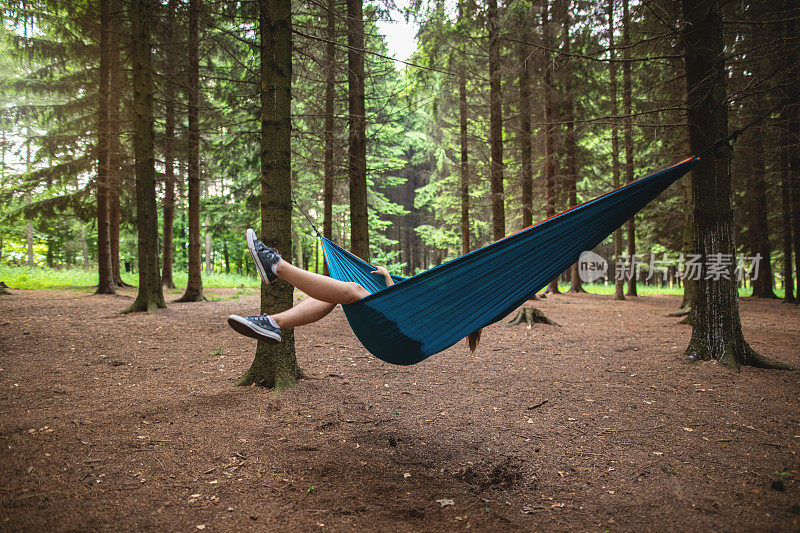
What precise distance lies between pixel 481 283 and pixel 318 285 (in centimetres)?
72

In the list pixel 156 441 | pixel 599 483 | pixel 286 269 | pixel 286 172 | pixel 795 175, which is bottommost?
pixel 599 483

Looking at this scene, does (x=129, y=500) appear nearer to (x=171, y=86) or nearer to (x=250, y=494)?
(x=250, y=494)

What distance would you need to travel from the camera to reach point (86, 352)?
3105mm

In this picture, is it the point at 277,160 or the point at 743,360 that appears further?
the point at 743,360

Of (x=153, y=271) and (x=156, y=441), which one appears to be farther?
(x=153, y=271)

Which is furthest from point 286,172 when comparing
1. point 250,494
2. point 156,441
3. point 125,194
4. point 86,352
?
point 125,194

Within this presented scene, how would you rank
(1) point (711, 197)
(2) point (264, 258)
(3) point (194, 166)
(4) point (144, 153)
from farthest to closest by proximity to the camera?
(3) point (194, 166), (4) point (144, 153), (1) point (711, 197), (2) point (264, 258)

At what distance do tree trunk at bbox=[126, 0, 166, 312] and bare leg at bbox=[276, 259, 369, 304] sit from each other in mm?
3670

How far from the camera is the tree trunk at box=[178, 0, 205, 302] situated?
202 inches

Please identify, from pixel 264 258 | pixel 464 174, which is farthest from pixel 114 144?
pixel 264 258

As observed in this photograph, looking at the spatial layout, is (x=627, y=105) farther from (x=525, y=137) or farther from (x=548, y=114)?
(x=525, y=137)

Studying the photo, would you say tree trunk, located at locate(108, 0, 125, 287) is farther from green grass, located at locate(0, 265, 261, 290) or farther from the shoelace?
the shoelace

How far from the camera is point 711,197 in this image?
287 centimetres

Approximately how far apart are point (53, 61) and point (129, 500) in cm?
843
